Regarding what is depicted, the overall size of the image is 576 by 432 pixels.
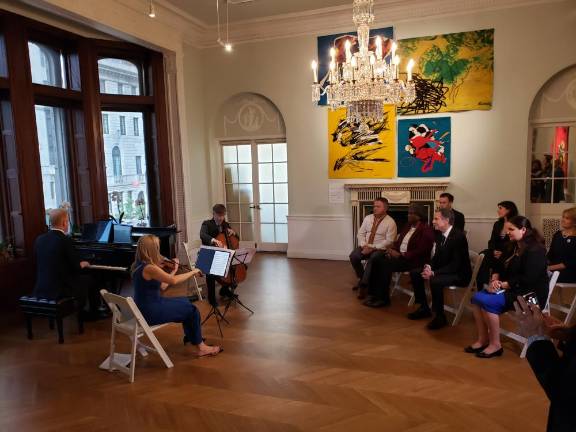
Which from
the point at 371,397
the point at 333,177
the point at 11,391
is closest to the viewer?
the point at 371,397

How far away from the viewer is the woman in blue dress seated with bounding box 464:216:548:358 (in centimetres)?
379

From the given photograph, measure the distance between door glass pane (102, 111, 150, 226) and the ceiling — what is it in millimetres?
1961

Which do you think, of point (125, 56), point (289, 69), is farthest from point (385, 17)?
point (125, 56)

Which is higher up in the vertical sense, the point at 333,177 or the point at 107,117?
the point at 107,117

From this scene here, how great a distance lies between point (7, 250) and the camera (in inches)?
223

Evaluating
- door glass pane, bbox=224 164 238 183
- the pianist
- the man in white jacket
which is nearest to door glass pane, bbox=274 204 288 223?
door glass pane, bbox=224 164 238 183

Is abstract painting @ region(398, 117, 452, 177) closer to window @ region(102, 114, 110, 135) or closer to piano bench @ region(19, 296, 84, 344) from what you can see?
window @ region(102, 114, 110, 135)

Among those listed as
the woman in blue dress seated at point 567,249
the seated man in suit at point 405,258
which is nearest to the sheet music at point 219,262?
the seated man in suit at point 405,258

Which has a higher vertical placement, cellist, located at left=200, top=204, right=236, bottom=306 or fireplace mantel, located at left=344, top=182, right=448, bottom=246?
fireplace mantel, located at left=344, top=182, right=448, bottom=246

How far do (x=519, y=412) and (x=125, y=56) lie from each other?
7.19m

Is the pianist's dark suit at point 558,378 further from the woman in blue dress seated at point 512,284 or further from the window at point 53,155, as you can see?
the window at point 53,155

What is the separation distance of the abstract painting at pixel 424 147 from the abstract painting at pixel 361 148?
167 millimetres

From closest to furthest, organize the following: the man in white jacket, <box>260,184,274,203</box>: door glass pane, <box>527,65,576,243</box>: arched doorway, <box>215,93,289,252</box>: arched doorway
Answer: the man in white jacket
<box>527,65,576,243</box>: arched doorway
<box>215,93,289,252</box>: arched doorway
<box>260,184,274,203</box>: door glass pane

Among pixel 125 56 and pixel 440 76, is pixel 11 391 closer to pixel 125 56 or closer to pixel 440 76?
pixel 125 56
